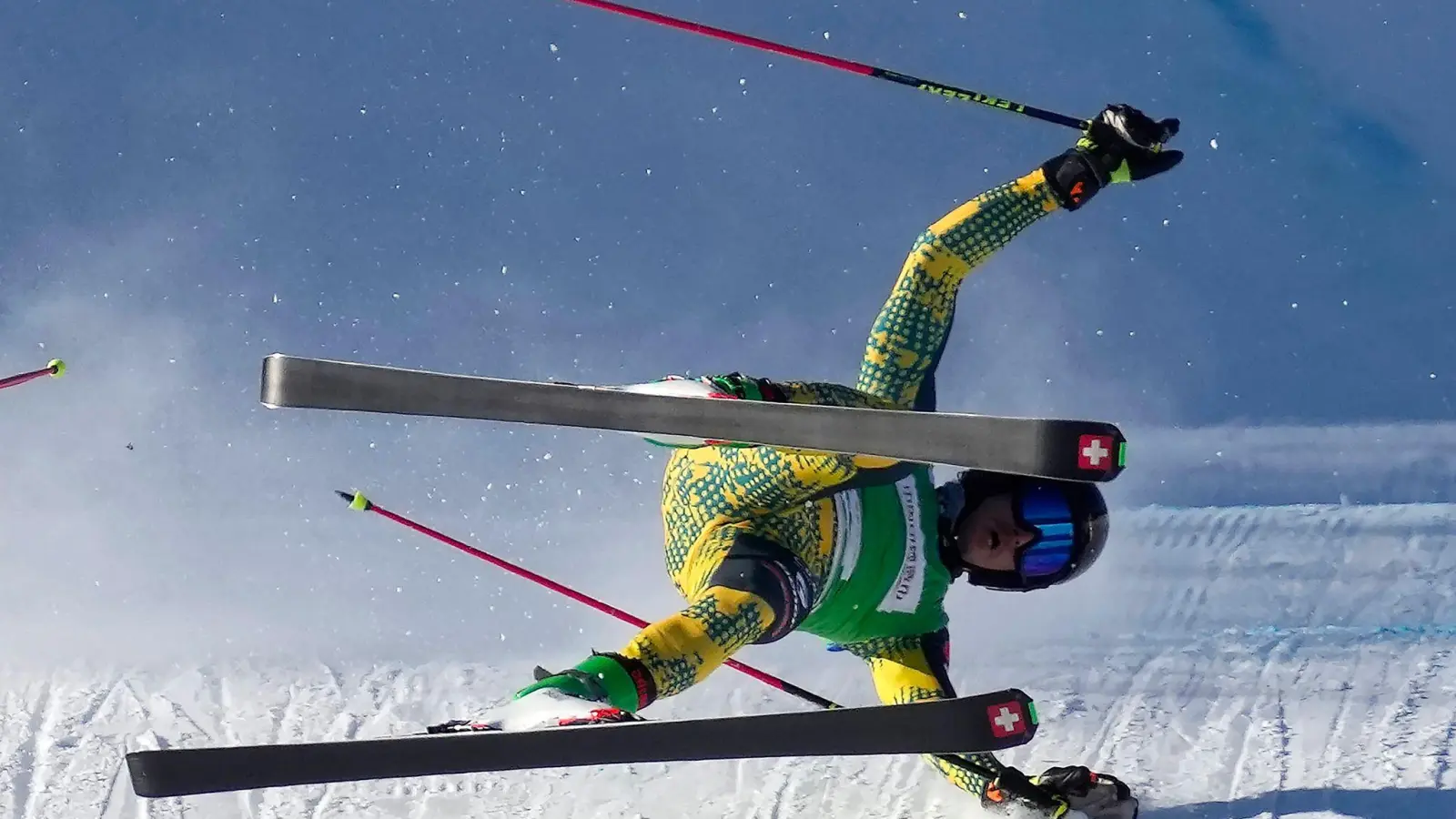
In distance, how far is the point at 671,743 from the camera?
4.52ft

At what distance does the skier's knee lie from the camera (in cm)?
168

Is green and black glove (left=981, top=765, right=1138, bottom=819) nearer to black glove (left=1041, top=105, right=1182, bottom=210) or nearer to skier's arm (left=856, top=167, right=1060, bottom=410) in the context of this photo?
skier's arm (left=856, top=167, right=1060, bottom=410)

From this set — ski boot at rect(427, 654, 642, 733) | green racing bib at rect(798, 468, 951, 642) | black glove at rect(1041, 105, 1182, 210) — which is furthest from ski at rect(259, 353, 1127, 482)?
black glove at rect(1041, 105, 1182, 210)

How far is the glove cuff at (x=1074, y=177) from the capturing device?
78.8 inches

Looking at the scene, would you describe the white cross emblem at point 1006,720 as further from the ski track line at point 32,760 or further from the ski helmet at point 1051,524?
the ski track line at point 32,760

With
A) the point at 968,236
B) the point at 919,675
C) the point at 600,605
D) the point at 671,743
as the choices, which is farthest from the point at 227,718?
the point at 968,236

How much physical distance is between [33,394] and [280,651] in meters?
1.09

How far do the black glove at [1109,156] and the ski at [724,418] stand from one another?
0.76 meters

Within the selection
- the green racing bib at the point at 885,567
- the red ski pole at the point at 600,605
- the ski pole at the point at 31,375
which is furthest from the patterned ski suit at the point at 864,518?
the ski pole at the point at 31,375

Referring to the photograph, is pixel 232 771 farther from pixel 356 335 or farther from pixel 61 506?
pixel 61 506

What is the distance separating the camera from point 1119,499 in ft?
9.30

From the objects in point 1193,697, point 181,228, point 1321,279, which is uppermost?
point 181,228

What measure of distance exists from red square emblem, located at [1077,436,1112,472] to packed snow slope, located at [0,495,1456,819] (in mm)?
969

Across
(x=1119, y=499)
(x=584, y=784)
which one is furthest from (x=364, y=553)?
(x=1119, y=499)
